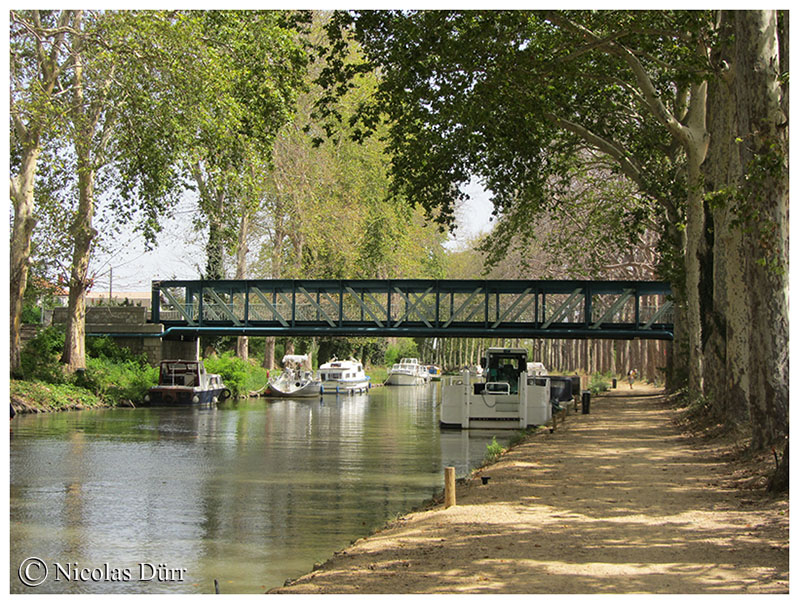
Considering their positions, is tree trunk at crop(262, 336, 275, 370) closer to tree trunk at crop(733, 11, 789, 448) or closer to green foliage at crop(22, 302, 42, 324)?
green foliage at crop(22, 302, 42, 324)

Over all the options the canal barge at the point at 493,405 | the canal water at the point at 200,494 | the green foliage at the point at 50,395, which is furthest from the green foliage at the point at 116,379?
the canal barge at the point at 493,405

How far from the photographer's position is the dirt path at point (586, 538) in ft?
31.6

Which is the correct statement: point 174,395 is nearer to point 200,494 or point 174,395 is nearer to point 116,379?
point 116,379

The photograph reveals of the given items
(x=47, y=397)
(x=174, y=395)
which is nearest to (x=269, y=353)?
(x=174, y=395)

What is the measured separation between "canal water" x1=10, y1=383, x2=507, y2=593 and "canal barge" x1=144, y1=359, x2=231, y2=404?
8.47 meters

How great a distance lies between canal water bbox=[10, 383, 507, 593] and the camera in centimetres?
1334

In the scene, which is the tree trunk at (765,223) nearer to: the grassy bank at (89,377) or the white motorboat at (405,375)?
the grassy bank at (89,377)

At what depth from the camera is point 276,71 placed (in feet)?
106

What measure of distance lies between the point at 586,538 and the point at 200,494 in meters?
10.6

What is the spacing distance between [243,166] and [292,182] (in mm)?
23331

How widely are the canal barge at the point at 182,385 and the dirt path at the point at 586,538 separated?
32.2m

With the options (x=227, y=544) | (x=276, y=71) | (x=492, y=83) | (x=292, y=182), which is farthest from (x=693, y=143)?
(x=292, y=182)

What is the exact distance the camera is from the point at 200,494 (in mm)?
20391

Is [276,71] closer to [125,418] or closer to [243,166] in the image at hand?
[243,166]
